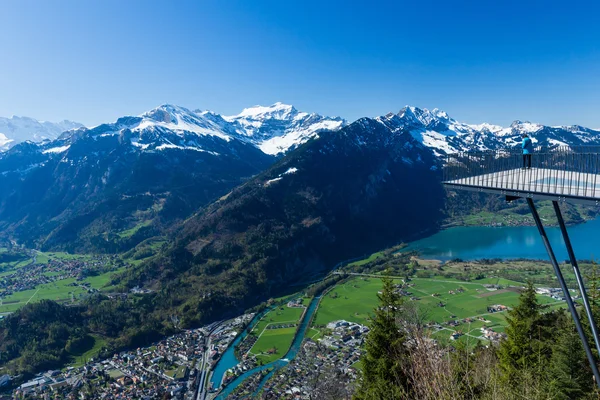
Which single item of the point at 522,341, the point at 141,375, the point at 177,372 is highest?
the point at 522,341

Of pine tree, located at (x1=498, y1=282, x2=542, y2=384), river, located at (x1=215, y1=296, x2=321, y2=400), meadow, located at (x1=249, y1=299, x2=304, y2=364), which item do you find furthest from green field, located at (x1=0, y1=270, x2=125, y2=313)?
pine tree, located at (x1=498, y1=282, x2=542, y2=384)

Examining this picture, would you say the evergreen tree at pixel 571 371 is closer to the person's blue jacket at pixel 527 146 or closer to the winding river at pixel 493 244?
the person's blue jacket at pixel 527 146

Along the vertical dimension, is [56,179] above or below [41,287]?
above

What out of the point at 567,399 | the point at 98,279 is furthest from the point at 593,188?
the point at 98,279

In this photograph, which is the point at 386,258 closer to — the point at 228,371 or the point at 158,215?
the point at 228,371

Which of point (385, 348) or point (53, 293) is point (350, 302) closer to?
point (385, 348)

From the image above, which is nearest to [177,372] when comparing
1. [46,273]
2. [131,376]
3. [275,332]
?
[131,376]

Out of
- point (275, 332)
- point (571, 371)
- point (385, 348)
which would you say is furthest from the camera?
point (275, 332)
